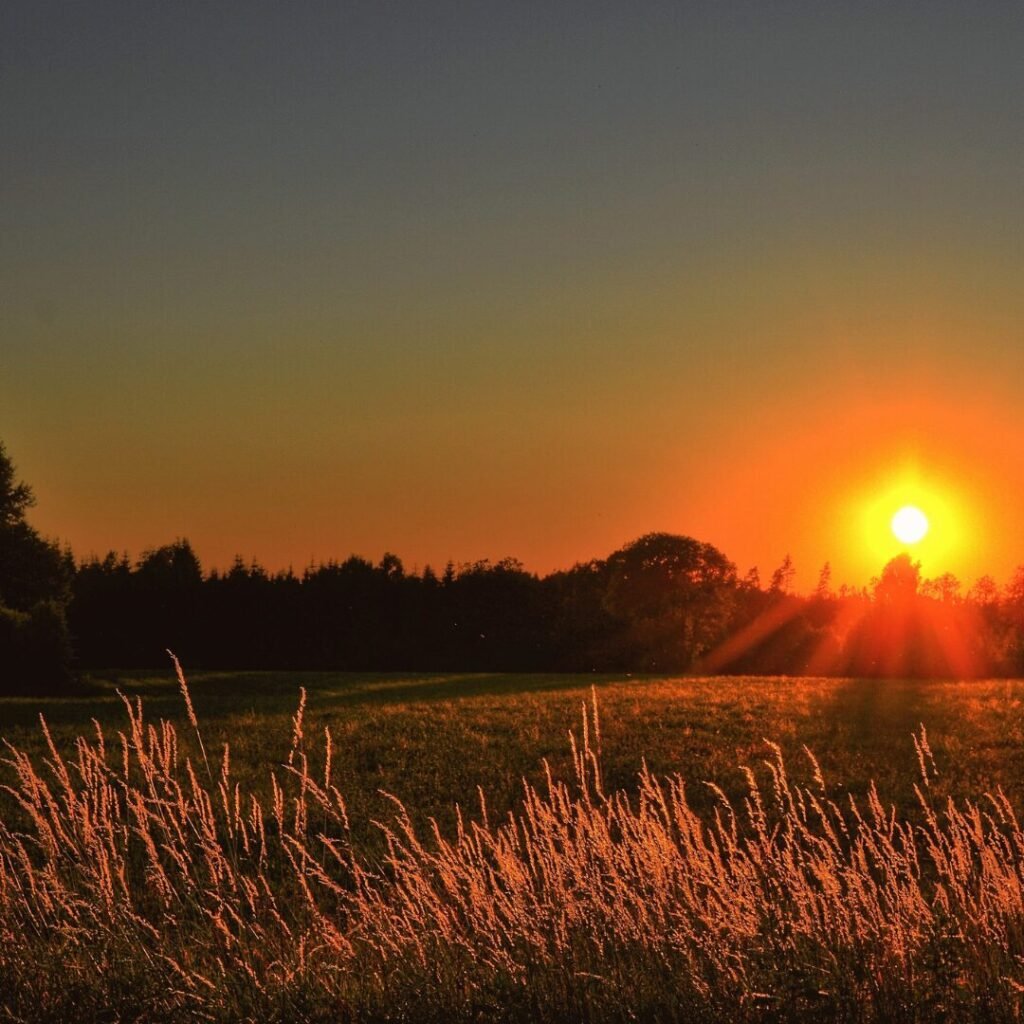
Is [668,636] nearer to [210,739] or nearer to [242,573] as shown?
[242,573]

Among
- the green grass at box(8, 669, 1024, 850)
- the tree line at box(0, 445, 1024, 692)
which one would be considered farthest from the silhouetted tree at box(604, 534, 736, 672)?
the green grass at box(8, 669, 1024, 850)

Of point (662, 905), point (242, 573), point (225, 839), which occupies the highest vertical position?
point (242, 573)

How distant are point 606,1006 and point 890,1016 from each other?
131 cm

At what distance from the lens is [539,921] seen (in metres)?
6.46

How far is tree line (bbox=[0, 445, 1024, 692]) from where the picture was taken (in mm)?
44625

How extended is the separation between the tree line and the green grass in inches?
553

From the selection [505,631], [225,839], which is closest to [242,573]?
[505,631]

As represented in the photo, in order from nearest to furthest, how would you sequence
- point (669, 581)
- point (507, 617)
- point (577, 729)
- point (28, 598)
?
point (577, 729) < point (28, 598) < point (507, 617) < point (669, 581)

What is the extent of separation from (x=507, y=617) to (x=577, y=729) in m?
48.7

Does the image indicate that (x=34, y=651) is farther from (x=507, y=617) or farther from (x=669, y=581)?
(x=669, y=581)

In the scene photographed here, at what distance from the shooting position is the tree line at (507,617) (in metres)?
44.6

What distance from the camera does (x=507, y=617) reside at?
68625mm

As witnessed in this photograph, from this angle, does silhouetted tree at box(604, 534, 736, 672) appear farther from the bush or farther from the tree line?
the bush

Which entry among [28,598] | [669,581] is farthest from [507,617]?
[28,598]
